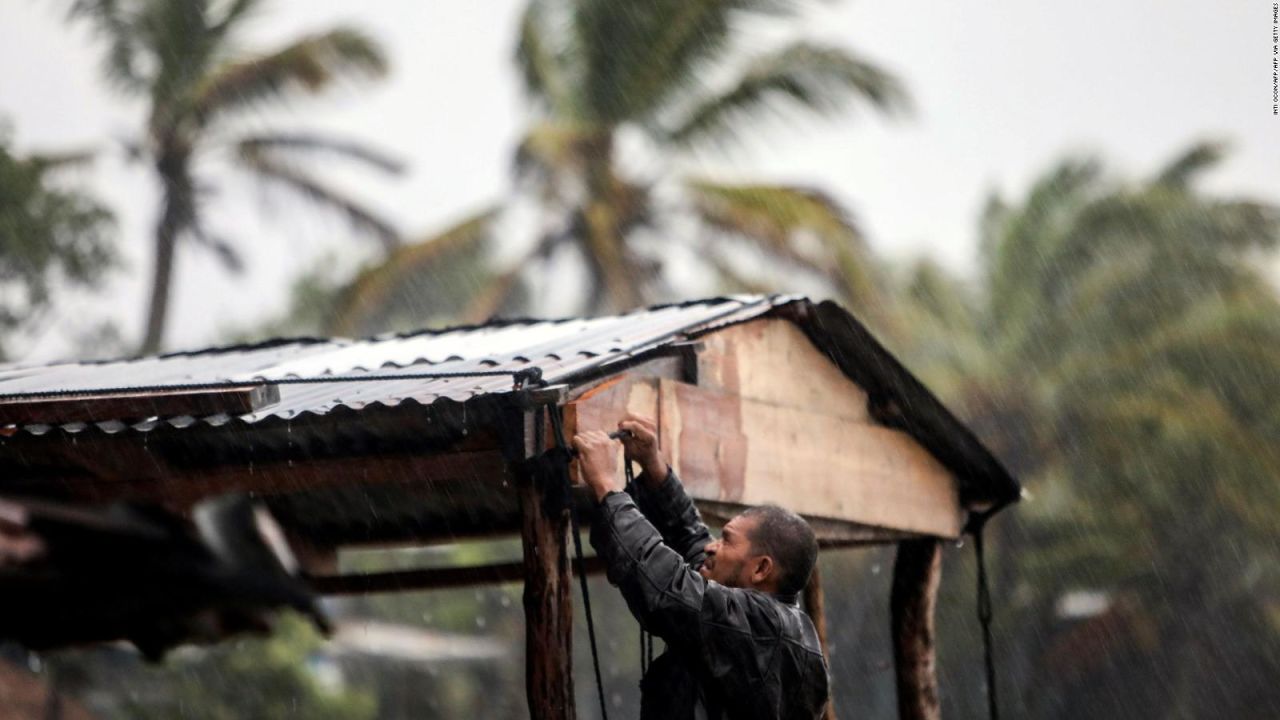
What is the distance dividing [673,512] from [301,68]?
52.3ft

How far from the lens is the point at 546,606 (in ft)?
15.5

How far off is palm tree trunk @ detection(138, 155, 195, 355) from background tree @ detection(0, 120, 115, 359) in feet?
2.52

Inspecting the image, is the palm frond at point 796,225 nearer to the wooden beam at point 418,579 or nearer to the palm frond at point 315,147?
the palm frond at point 315,147

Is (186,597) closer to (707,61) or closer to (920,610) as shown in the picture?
(920,610)

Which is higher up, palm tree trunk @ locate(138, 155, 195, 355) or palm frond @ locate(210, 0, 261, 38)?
palm frond @ locate(210, 0, 261, 38)

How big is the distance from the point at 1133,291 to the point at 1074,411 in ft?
5.95

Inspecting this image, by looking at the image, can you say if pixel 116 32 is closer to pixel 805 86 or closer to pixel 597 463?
pixel 805 86

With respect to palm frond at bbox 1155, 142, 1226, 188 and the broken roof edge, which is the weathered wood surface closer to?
the broken roof edge

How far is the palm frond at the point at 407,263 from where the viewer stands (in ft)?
56.7

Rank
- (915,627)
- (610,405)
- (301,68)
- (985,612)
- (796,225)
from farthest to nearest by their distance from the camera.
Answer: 1. (301,68)
2. (796,225)
3. (915,627)
4. (985,612)
5. (610,405)

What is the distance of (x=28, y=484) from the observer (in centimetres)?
521

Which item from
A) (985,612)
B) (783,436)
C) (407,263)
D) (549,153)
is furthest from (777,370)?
(407,263)

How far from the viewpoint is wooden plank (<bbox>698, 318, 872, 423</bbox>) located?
19.4 feet

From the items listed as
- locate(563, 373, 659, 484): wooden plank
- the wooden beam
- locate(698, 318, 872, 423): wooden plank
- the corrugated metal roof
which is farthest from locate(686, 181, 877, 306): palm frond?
locate(563, 373, 659, 484): wooden plank
